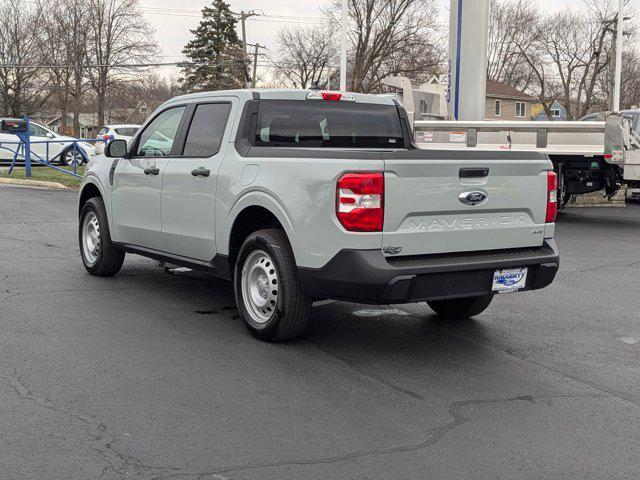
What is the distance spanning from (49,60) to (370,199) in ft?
205

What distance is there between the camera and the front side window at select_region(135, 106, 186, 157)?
7137mm

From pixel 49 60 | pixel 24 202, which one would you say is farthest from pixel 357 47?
pixel 24 202

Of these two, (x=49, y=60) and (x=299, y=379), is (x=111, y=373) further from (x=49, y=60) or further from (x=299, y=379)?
(x=49, y=60)

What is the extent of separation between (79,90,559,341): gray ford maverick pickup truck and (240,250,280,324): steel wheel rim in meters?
0.01

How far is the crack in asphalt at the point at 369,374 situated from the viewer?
4.74m

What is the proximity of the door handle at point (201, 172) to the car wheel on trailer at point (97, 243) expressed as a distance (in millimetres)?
1930

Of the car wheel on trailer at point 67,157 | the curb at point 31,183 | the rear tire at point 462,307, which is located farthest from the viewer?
the car wheel on trailer at point 67,157

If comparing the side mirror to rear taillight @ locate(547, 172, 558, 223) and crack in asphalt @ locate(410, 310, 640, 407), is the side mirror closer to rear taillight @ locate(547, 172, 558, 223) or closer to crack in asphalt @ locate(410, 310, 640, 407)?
crack in asphalt @ locate(410, 310, 640, 407)

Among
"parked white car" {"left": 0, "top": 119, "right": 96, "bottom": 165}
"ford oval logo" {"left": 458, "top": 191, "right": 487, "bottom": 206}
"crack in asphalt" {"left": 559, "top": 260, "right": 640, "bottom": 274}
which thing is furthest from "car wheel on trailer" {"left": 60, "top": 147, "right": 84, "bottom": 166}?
"ford oval logo" {"left": 458, "top": 191, "right": 487, "bottom": 206}

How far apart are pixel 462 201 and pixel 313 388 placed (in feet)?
5.45

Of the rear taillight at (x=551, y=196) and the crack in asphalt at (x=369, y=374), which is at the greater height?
the rear taillight at (x=551, y=196)

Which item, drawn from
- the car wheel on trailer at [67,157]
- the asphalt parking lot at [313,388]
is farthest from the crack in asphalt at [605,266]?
the car wheel on trailer at [67,157]

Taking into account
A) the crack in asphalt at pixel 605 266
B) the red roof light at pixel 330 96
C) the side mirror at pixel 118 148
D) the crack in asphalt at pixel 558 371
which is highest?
the red roof light at pixel 330 96

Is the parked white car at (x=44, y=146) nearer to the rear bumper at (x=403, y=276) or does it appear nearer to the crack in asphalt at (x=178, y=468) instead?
the rear bumper at (x=403, y=276)
